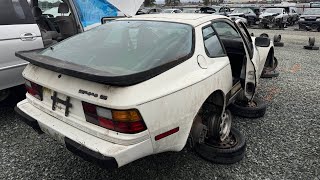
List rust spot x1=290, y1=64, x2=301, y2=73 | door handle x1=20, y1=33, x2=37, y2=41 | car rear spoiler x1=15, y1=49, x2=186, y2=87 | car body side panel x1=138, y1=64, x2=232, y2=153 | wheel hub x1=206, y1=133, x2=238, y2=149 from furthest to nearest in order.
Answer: rust spot x1=290, y1=64, x2=301, y2=73, door handle x1=20, y1=33, x2=37, y2=41, wheel hub x1=206, y1=133, x2=238, y2=149, car body side panel x1=138, y1=64, x2=232, y2=153, car rear spoiler x1=15, y1=49, x2=186, y2=87

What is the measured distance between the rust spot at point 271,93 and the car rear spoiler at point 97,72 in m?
3.01

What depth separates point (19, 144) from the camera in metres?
3.25

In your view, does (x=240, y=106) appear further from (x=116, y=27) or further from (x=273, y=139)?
(x=116, y=27)

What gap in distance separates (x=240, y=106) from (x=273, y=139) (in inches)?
29.2

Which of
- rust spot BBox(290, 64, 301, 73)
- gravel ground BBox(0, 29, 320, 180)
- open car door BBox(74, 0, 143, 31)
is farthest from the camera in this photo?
rust spot BBox(290, 64, 301, 73)

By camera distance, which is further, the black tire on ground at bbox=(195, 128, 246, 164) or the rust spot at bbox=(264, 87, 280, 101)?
the rust spot at bbox=(264, 87, 280, 101)

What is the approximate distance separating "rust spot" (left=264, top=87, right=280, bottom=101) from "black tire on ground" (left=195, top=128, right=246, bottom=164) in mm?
2175

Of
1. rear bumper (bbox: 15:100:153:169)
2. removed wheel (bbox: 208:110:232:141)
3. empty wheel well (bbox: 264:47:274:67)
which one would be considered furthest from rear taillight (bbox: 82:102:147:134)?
empty wheel well (bbox: 264:47:274:67)

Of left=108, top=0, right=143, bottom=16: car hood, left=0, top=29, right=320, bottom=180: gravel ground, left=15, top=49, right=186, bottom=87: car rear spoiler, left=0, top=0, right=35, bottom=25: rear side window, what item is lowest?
left=0, top=29, right=320, bottom=180: gravel ground

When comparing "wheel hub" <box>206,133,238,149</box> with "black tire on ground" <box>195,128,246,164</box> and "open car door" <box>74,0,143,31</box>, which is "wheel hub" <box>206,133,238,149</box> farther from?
"open car door" <box>74,0,143,31</box>

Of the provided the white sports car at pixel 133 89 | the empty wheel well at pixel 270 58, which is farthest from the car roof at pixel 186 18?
the empty wheel well at pixel 270 58

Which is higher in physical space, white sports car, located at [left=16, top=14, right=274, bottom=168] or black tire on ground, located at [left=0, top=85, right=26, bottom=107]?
white sports car, located at [left=16, top=14, right=274, bottom=168]

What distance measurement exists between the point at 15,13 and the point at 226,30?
110 inches

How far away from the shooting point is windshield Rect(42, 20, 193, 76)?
234 centimetres
